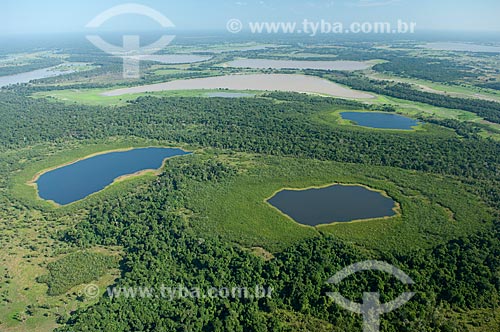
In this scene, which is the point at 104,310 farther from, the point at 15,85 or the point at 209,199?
the point at 15,85

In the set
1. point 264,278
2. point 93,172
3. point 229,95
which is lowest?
point 264,278

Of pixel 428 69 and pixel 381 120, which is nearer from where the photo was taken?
pixel 381 120

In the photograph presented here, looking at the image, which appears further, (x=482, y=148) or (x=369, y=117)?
(x=369, y=117)

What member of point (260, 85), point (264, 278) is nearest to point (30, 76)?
point (260, 85)

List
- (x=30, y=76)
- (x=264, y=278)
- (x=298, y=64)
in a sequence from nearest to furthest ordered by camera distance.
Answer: (x=264, y=278)
(x=30, y=76)
(x=298, y=64)

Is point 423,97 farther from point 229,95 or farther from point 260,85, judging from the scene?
point 229,95

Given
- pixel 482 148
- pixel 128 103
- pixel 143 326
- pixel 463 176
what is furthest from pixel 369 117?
pixel 143 326
